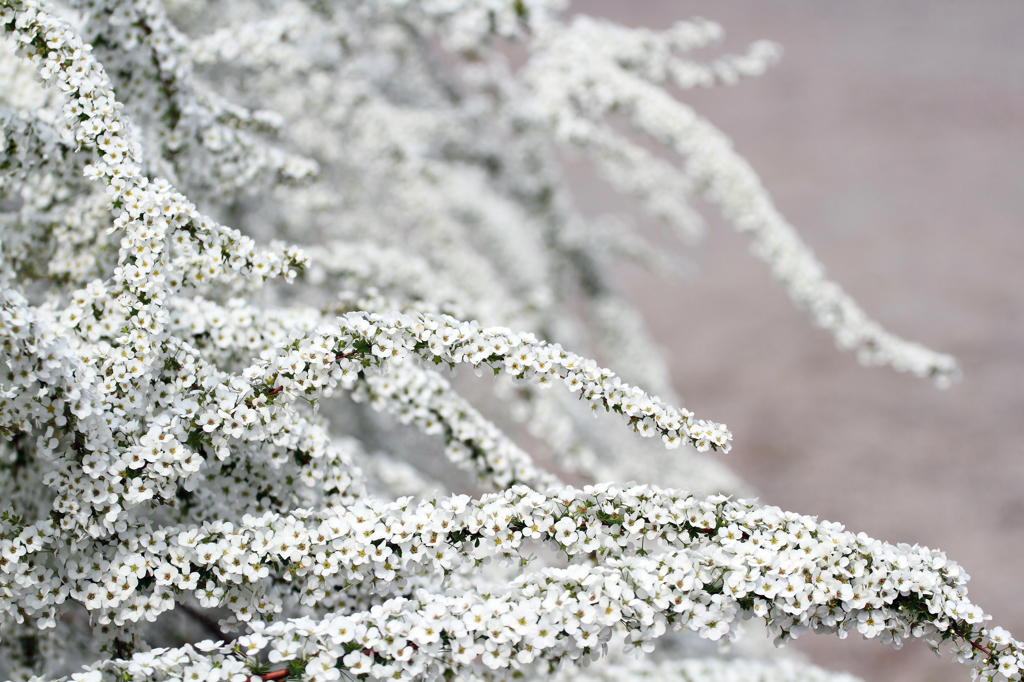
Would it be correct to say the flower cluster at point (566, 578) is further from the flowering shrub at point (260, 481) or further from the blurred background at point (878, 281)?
the blurred background at point (878, 281)

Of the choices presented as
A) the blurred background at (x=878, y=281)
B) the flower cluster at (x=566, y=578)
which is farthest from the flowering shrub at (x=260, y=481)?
the blurred background at (x=878, y=281)

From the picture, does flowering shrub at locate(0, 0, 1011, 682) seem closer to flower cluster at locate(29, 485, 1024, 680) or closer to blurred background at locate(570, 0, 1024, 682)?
flower cluster at locate(29, 485, 1024, 680)

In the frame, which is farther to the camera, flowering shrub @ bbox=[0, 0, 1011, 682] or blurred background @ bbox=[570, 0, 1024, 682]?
blurred background @ bbox=[570, 0, 1024, 682]

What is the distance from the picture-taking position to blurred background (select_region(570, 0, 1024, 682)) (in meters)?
3.34

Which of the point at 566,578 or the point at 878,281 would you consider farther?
the point at 878,281

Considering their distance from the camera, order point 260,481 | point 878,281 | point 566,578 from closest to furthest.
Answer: point 566,578 < point 260,481 < point 878,281

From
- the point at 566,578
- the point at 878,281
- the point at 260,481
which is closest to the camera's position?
the point at 566,578

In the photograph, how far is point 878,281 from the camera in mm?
4645

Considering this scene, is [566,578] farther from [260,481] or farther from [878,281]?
[878,281]

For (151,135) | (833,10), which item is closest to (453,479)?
(151,135)

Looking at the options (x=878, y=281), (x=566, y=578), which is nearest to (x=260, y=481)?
(x=566, y=578)

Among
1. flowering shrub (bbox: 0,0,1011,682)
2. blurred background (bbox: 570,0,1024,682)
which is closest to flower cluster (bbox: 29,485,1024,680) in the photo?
flowering shrub (bbox: 0,0,1011,682)

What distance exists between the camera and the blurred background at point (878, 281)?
334 centimetres

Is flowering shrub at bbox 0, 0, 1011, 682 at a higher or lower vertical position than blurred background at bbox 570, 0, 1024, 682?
lower
